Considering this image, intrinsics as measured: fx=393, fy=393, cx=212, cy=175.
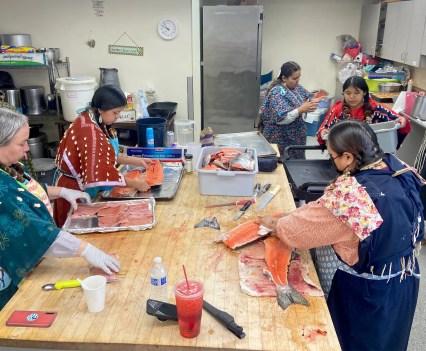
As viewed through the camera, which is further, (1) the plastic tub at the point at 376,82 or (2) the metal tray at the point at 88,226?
(1) the plastic tub at the point at 376,82

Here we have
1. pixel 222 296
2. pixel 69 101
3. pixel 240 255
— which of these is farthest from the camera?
pixel 69 101

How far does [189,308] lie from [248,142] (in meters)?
1.90

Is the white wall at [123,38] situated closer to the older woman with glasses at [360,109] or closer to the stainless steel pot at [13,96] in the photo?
the stainless steel pot at [13,96]

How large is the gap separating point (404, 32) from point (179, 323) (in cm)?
458

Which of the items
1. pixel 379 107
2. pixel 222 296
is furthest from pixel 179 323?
pixel 379 107

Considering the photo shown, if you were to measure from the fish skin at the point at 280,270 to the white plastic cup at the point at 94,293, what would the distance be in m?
0.60

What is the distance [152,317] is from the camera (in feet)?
4.23

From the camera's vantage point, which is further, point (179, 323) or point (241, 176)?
point (241, 176)

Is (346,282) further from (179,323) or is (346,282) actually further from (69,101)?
(69,101)

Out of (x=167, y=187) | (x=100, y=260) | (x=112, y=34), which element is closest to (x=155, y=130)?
(x=167, y=187)

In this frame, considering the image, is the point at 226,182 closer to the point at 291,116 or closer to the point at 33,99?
the point at 291,116

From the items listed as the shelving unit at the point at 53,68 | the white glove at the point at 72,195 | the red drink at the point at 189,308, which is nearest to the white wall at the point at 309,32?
the shelving unit at the point at 53,68

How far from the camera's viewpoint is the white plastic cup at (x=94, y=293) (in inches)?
50.3

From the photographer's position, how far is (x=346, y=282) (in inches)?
64.9
